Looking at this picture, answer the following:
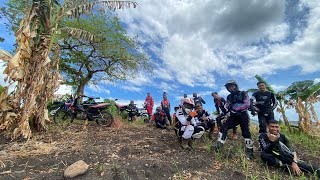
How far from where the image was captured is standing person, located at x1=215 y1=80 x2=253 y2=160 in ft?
19.0

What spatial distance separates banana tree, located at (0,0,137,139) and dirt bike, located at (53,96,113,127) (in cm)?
238

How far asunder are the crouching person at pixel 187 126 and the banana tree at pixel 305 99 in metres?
5.50

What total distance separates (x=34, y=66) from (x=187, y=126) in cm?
479

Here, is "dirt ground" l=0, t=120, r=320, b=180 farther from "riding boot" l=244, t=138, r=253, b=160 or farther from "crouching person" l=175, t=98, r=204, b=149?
"crouching person" l=175, t=98, r=204, b=149

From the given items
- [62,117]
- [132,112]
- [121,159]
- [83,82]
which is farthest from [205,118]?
[83,82]

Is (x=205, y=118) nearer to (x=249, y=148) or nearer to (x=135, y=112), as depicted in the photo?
(x=249, y=148)

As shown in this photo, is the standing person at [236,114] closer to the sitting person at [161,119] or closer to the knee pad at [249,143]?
the knee pad at [249,143]

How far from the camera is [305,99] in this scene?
9.23 metres

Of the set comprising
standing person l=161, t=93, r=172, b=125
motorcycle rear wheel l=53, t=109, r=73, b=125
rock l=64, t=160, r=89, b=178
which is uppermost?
standing person l=161, t=93, r=172, b=125

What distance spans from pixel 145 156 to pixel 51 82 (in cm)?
386

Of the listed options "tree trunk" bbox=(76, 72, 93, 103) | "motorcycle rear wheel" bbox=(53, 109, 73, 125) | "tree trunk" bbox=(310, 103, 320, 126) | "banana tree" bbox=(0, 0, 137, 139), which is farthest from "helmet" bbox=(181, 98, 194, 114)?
"tree trunk" bbox=(76, 72, 93, 103)

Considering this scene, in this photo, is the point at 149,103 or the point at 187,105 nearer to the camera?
the point at 187,105

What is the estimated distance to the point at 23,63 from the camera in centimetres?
624

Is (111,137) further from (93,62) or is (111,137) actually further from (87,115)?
(93,62)
